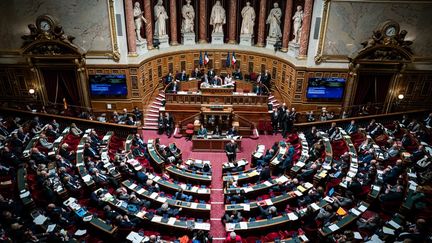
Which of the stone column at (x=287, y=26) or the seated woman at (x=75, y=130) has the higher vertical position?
the stone column at (x=287, y=26)

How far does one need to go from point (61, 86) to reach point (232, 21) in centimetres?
1268

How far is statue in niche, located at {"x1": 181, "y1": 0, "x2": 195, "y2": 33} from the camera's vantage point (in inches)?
950

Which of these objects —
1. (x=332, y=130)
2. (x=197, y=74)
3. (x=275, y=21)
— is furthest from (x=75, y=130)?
(x=275, y=21)

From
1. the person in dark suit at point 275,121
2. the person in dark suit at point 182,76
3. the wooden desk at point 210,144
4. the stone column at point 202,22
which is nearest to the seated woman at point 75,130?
the wooden desk at point 210,144

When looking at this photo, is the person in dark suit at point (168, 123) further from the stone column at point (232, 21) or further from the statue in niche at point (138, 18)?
the stone column at point (232, 21)

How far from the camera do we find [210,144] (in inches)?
728

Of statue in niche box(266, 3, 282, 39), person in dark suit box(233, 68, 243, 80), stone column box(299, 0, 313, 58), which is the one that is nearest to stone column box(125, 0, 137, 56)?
person in dark suit box(233, 68, 243, 80)

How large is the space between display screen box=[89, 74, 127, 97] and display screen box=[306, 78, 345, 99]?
1145 cm

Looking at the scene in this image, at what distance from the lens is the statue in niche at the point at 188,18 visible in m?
24.1

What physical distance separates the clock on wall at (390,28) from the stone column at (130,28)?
14451mm

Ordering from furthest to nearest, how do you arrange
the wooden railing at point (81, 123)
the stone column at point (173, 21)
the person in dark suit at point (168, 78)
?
the stone column at point (173, 21) < the person in dark suit at point (168, 78) < the wooden railing at point (81, 123)

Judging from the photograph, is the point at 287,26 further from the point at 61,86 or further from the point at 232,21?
the point at 61,86

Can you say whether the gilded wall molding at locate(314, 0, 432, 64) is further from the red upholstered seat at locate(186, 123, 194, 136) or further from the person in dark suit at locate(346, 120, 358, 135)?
the red upholstered seat at locate(186, 123, 194, 136)

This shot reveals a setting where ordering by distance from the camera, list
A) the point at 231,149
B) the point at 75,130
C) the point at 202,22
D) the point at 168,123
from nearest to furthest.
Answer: the point at 231,149 → the point at 75,130 → the point at 168,123 → the point at 202,22
